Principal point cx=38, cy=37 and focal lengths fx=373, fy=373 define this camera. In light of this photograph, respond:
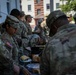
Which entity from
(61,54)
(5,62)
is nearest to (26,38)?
(5,62)

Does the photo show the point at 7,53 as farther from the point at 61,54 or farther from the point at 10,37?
the point at 61,54

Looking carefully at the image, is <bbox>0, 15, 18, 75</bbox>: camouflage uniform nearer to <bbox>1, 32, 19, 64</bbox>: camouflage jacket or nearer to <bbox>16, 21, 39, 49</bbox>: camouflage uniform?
<bbox>1, 32, 19, 64</bbox>: camouflage jacket

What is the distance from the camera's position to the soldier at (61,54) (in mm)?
2842

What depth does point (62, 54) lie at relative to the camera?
2.86 meters

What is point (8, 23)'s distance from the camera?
510 centimetres

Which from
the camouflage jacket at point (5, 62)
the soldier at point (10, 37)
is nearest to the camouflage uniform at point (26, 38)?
the soldier at point (10, 37)

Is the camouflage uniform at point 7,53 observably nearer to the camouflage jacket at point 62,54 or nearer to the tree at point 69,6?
the camouflage jacket at point 62,54

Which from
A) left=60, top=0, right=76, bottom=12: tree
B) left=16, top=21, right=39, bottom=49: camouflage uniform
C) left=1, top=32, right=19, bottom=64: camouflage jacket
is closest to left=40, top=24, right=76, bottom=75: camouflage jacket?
left=1, top=32, right=19, bottom=64: camouflage jacket

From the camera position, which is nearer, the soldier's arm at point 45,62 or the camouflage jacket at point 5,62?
→ the soldier's arm at point 45,62

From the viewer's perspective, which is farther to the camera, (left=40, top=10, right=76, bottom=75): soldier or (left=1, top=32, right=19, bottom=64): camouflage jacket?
(left=1, top=32, right=19, bottom=64): camouflage jacket

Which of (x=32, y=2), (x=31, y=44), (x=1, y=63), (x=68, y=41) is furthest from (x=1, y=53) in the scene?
(x=32, y=2)

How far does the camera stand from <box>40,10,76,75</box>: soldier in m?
2.84

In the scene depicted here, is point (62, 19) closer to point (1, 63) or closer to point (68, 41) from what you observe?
point (68, 41)

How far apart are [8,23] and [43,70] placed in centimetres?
206
